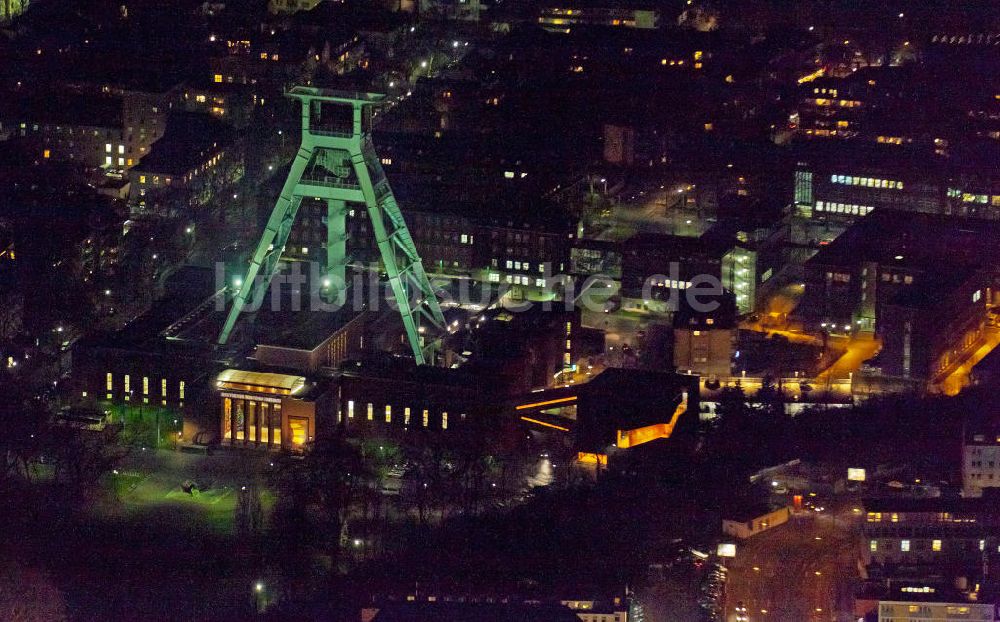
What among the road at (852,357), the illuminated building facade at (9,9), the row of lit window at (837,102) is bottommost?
the road at (852,357)

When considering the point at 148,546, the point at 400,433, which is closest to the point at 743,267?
the point at 400,433

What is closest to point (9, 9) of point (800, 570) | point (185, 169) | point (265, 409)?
point (185, 169)

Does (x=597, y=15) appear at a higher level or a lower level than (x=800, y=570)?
higher

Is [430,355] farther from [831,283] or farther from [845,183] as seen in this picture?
[845,183]

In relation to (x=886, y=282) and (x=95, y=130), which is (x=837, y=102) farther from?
(x=95, y=130)

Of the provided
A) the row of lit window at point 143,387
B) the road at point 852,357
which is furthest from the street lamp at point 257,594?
the road at point 852,357

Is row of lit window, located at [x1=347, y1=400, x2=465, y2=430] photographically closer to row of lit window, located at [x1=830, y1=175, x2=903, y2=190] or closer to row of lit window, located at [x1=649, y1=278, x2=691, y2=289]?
row of lit window, located at [x1=649, y1=278, x2=691, y2=289]

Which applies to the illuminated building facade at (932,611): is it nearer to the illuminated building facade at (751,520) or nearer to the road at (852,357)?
the illuminated building facade at (751,520)
